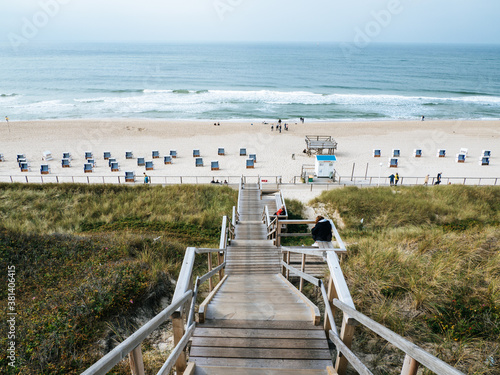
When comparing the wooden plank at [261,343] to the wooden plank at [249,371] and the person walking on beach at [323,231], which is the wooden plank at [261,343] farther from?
the person walking on beach at [323,231]

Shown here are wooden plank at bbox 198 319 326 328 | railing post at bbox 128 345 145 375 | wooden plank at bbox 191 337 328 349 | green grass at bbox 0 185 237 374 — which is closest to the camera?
railing post at bbox 128 345 145 375

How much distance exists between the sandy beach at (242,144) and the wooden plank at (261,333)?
21.5 meters

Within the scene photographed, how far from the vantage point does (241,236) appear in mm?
11766

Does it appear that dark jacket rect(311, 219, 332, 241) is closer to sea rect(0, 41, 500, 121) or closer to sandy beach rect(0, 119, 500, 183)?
sandy beach rect(0, 119, 500, 183)

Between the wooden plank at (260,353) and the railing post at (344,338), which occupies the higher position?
the railing post at (344,338)

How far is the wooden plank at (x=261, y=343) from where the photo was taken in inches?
142

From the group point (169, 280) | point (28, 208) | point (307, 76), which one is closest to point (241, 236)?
point (169, 280)

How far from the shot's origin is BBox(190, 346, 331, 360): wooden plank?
11.4 ft

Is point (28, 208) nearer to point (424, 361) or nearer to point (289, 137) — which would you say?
point (424, 361)

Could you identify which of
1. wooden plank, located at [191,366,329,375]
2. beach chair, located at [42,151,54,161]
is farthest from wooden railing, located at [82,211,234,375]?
beach chair, located at [42,151,54,161]

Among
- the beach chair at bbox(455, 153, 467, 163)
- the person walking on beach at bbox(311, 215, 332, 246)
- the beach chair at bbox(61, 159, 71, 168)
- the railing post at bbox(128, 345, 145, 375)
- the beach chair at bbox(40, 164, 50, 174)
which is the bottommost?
the beach chair at bbox(40, 164, 50, 174)

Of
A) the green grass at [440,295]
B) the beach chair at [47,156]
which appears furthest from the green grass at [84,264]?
the beach chair at [47,156]

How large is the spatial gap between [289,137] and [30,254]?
3165cm

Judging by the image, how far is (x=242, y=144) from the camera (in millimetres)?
34562
